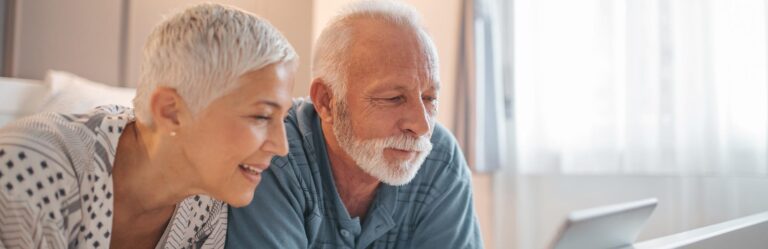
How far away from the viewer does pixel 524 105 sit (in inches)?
107

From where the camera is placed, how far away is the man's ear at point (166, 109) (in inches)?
35.3

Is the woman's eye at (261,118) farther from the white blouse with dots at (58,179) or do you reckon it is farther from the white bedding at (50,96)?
the white bedding at (50,96)

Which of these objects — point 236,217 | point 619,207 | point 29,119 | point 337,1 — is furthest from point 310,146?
point 337,1

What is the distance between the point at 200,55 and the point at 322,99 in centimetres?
53

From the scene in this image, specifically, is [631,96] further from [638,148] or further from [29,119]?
[29,119]

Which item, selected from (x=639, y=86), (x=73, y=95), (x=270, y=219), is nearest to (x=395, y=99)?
(x=270, y=219)

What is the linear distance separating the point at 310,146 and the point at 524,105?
5.25 feet

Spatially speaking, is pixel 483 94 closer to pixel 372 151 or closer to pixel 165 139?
pixel 372 151

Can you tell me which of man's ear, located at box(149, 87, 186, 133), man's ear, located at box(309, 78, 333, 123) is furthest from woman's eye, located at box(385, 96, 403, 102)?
man's ear, located at box(149, 87, 186, 133)

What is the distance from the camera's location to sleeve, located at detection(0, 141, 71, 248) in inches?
31.2

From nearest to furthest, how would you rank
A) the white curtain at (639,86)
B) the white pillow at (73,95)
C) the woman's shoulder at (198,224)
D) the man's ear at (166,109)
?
the man's ear at (166,109), the woman's shoulder at (198,224), the white pillow at (73,95), the white curtain at (639,86)

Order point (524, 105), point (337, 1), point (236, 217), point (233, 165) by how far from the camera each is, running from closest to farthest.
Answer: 1. point (233, 165)
2. point (236, 217)
3. point (524, 105)
4. point (337, 1)

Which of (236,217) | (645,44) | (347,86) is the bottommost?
(236,217)

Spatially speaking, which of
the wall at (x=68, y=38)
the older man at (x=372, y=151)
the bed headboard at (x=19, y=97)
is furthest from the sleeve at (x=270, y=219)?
the wall at (x=68, y=38)
